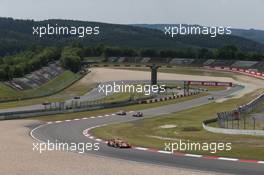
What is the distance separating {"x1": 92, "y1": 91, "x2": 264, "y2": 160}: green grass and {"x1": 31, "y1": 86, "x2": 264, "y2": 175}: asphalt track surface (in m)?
2.07

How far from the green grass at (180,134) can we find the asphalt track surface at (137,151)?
2.07 meters

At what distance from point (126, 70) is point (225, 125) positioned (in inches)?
4016

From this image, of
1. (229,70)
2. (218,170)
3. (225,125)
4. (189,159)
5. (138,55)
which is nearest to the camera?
(218,170)

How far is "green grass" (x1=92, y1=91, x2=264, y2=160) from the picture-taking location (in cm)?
3503

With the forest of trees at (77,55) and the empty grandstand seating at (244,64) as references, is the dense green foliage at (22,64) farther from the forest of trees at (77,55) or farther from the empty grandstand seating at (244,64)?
the empty grandstand seating at (244,64)

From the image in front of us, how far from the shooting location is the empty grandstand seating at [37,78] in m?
102

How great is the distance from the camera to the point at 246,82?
116125 mm

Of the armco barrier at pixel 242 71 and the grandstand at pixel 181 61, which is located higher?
the grandstand at pixel 181 61

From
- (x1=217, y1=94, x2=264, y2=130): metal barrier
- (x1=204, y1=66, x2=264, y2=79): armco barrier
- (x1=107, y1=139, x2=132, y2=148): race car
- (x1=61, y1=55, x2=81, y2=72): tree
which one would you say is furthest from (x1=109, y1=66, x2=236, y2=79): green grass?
(x1=107, y1=139, x2=132, y2=148): race car

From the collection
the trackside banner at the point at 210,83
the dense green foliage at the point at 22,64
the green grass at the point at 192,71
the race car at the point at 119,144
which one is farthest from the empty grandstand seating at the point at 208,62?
the race car at the point at 119,144

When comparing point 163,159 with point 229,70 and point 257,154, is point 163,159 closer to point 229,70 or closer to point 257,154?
point 257,154

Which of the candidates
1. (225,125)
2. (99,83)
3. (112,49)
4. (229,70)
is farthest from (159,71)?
(225,125)

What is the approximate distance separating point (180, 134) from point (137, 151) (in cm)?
848

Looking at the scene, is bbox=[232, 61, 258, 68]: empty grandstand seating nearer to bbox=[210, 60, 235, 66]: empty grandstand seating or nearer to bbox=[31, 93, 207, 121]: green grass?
bbox=[210, 60, 235, 66]: empty grandstand seating
